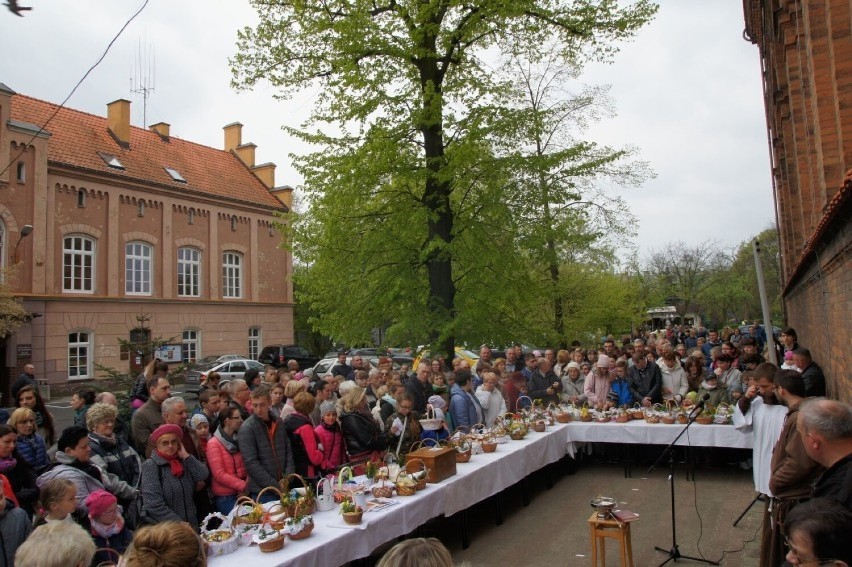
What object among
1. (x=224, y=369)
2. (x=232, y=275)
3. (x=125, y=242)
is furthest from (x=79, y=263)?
(x=232, y=275)

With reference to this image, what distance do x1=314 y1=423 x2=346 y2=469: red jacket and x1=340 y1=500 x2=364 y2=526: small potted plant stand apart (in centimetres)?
136

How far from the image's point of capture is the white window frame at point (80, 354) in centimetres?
2636

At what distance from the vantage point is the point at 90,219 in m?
27.5

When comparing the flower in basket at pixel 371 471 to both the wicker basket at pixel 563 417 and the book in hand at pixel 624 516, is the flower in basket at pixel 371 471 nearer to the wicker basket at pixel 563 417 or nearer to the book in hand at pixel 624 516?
the book in hand at pixel 624 516

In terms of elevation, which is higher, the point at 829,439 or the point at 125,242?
the point at 125,242

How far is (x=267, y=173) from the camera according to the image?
38.7 metres

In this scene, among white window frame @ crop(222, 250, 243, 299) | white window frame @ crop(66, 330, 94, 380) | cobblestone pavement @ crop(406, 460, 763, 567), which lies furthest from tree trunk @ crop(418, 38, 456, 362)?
white window frame @ crop(222, 250, 243, 299)

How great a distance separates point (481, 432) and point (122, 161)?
27380 mm

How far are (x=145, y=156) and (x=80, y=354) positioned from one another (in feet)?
35.6

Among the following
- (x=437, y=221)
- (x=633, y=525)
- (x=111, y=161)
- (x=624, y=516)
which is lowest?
(x=633, y=525)

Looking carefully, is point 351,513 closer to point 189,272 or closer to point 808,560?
point 808,560

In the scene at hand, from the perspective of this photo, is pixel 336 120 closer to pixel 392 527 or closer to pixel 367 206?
pixel 367 206

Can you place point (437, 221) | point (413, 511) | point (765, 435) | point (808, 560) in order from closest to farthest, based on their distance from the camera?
point (808, 560), point (413, 511), point (765, 435), point (437, 221)

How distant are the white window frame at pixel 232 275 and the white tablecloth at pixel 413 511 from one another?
91.1 ft
